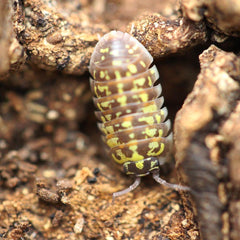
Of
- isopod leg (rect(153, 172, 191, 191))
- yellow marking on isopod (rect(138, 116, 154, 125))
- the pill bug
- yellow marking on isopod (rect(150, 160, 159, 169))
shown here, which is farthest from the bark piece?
yellow marking on isopod (rect(150, 160, 159, 169))

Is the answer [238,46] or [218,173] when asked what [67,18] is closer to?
[238,46]

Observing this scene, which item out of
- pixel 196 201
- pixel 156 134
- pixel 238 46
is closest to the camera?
pixel 196 201

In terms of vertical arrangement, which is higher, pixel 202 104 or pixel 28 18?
pixel 28 18

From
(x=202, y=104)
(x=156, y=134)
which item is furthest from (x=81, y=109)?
(x=202, y=104)

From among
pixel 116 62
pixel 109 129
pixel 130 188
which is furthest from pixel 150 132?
pixel 116 62

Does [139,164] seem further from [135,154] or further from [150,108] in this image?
[150,108]

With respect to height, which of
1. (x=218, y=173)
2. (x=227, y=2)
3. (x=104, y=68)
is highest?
(x=227, y=2)

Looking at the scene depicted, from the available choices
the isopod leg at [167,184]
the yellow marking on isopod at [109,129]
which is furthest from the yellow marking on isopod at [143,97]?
the isopod leg at [167,184]

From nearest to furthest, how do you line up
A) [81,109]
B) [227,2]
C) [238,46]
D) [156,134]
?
[227,2] → [238,46] → [156,134] → [81,109]
